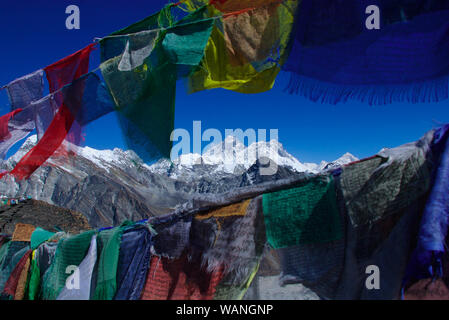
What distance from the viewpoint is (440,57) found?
238cm

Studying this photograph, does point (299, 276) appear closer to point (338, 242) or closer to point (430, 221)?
point (338, 242)

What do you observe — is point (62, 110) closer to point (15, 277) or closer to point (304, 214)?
point (15, 277)

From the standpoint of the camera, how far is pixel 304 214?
2254 mm

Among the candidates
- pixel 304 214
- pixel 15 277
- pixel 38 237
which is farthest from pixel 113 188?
pixel 304 214

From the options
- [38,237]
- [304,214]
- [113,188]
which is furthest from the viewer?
[113,188]

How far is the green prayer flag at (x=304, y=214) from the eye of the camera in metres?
2.18

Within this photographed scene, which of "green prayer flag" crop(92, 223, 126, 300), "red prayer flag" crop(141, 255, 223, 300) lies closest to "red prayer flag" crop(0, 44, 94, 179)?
"green prayer flag" crop(92, 223, 126, 300)

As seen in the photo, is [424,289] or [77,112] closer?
[424,289]

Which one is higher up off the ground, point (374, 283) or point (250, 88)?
point (250, 88)

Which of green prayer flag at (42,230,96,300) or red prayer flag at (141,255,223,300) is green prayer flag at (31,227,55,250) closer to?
green prayer flag at (42,230,96,300)

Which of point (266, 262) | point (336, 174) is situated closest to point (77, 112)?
point (266, 262)

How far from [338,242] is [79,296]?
Result: 7.55ft

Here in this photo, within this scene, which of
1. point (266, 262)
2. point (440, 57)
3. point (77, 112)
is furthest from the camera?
point (77, 112)

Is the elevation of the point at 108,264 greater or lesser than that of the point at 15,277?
greater
